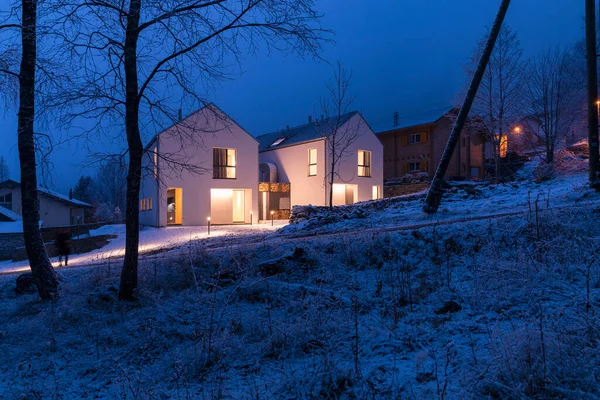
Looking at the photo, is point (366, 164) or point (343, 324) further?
point (366, 164)

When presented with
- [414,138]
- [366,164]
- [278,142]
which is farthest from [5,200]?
[414,138]

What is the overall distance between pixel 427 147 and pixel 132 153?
101 ft

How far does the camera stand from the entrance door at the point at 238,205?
94.1 feet

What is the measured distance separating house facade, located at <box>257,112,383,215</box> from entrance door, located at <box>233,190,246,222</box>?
281cm

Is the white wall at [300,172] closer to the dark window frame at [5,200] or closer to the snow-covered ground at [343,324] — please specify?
the dark window frame at [5,200]

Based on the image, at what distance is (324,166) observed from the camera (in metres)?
29.1

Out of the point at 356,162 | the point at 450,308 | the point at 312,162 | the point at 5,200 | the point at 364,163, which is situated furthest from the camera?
the point at 364,163

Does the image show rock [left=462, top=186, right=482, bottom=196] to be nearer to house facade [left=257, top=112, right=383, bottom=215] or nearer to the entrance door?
house facade [left=257, top=112, right=383, bottom=215]

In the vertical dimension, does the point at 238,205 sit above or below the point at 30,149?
below

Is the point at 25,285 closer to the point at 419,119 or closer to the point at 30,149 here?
the point at 30,149

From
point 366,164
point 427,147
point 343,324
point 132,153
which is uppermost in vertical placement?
point 427,147

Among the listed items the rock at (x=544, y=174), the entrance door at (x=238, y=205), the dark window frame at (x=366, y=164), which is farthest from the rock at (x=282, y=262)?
the dark window frame at (x=366, y=164)

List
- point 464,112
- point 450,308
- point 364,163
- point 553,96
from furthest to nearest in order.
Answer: point 364,163 < point 553,96 < point 464,112 < point 450,308

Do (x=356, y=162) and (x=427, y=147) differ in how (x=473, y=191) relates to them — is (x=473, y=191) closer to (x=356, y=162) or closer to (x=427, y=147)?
(x=356, y=162)
